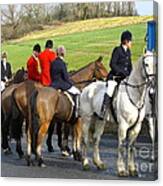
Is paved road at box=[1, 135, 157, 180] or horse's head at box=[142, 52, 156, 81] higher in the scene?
horse's head at box=[142, 52, 156, 81]

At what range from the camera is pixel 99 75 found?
12.9 feet

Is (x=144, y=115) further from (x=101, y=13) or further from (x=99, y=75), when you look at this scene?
(x=101, y=13)

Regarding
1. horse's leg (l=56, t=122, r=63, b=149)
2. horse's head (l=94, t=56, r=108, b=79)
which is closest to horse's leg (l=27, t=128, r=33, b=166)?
horse's leg (l=56, t=122, r=63, b=149)

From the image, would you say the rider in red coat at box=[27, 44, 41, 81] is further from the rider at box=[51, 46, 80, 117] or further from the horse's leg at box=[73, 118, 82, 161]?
the horse's leg at box=[73, 118, 82, 161]

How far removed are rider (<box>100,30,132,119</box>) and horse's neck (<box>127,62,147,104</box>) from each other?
46 mm

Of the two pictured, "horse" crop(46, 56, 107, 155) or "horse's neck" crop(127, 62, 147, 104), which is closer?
"horse's neck" crop(127, 62, 147, 104)

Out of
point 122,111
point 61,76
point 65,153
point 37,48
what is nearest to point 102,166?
point 65,153

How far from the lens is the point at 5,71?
4062 millimetres

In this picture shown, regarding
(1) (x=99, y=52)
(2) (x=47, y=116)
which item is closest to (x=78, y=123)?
(2) (x=47, y=116)

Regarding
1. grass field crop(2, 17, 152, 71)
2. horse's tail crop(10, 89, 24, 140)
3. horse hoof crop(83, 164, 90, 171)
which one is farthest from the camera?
horse's tail crop(10, 89, 24, 140)

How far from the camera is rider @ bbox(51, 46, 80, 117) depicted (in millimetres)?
3961

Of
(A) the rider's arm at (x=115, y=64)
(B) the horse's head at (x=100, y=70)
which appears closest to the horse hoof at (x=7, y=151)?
(B) the horse's head at (x=100, y=70)

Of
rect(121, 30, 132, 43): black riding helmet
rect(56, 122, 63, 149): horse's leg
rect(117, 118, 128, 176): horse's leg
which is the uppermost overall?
rect(121, 30, 132, 43): black riding helmet

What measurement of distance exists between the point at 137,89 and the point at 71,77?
394mm
